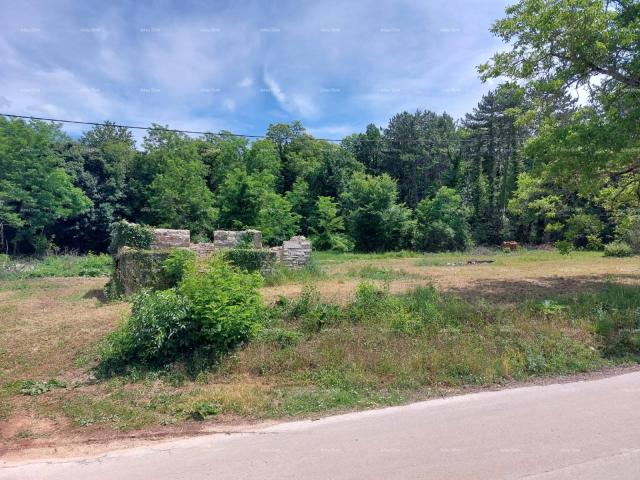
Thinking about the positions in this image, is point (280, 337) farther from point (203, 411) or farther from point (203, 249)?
point (203, 249)

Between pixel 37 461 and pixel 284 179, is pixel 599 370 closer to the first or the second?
pixel 37 461

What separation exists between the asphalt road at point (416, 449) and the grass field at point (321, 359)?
0.61 m

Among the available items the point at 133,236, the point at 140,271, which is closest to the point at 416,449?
the point at 140,271

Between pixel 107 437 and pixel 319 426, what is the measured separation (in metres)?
2.28

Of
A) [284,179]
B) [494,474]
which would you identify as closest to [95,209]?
[284,179]

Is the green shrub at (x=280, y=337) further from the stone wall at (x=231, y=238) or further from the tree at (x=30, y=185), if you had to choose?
the tree at (x=30, y=185)

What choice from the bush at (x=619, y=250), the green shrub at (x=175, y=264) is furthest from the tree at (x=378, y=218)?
the green shrub at (x=175, y=264)

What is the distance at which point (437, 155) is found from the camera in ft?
148

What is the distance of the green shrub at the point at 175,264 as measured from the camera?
38.0ft

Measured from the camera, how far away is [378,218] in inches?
1363

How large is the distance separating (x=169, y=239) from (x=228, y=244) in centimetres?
194

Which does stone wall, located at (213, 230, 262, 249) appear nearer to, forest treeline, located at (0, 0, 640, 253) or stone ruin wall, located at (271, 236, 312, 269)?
stone ruin wall, located at (271, 236, 312, 269)

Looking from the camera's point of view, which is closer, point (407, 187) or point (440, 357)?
point (440, 357)

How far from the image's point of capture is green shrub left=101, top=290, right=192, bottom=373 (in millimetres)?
6270
